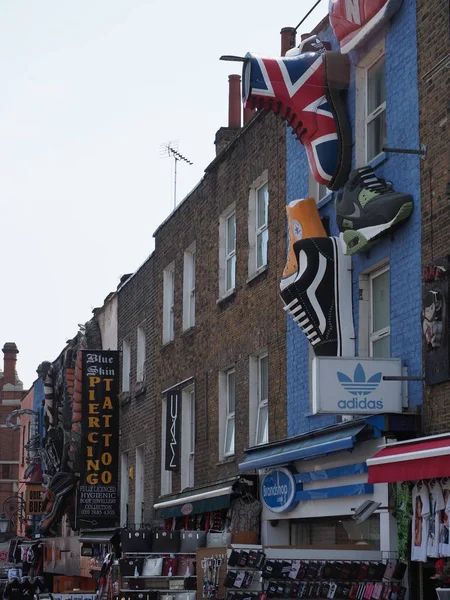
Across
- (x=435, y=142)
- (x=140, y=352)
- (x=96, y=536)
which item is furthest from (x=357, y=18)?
(x=96, y=536)

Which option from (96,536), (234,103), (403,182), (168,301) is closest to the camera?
(403,182)

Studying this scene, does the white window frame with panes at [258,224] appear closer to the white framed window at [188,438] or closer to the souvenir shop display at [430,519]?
the white framed window at [188,438]

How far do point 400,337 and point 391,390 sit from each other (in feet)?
2.49

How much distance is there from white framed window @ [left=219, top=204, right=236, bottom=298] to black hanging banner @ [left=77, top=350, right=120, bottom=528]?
9.26 m

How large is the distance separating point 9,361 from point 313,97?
6812 centimetres

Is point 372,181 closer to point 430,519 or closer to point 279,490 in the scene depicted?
point 430,519

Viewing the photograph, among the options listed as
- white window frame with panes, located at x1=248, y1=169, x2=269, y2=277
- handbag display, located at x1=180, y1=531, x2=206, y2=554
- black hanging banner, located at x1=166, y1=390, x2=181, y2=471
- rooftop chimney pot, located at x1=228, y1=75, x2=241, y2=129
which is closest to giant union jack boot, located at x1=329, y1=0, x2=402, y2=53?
white window frame with panes, located at x1=248, y1=169, x2=269, y2=277

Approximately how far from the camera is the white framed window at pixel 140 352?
30266 millimetres

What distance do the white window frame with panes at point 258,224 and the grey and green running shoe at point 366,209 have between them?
452cm

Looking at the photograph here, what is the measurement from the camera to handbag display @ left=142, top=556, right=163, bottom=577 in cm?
1788

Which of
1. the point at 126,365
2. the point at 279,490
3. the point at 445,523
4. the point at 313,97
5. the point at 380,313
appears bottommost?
the point at 445,523

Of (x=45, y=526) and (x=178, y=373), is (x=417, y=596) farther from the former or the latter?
(x=45, y=526)

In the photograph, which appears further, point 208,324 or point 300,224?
point 208,324

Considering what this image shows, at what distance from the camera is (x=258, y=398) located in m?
21.3
